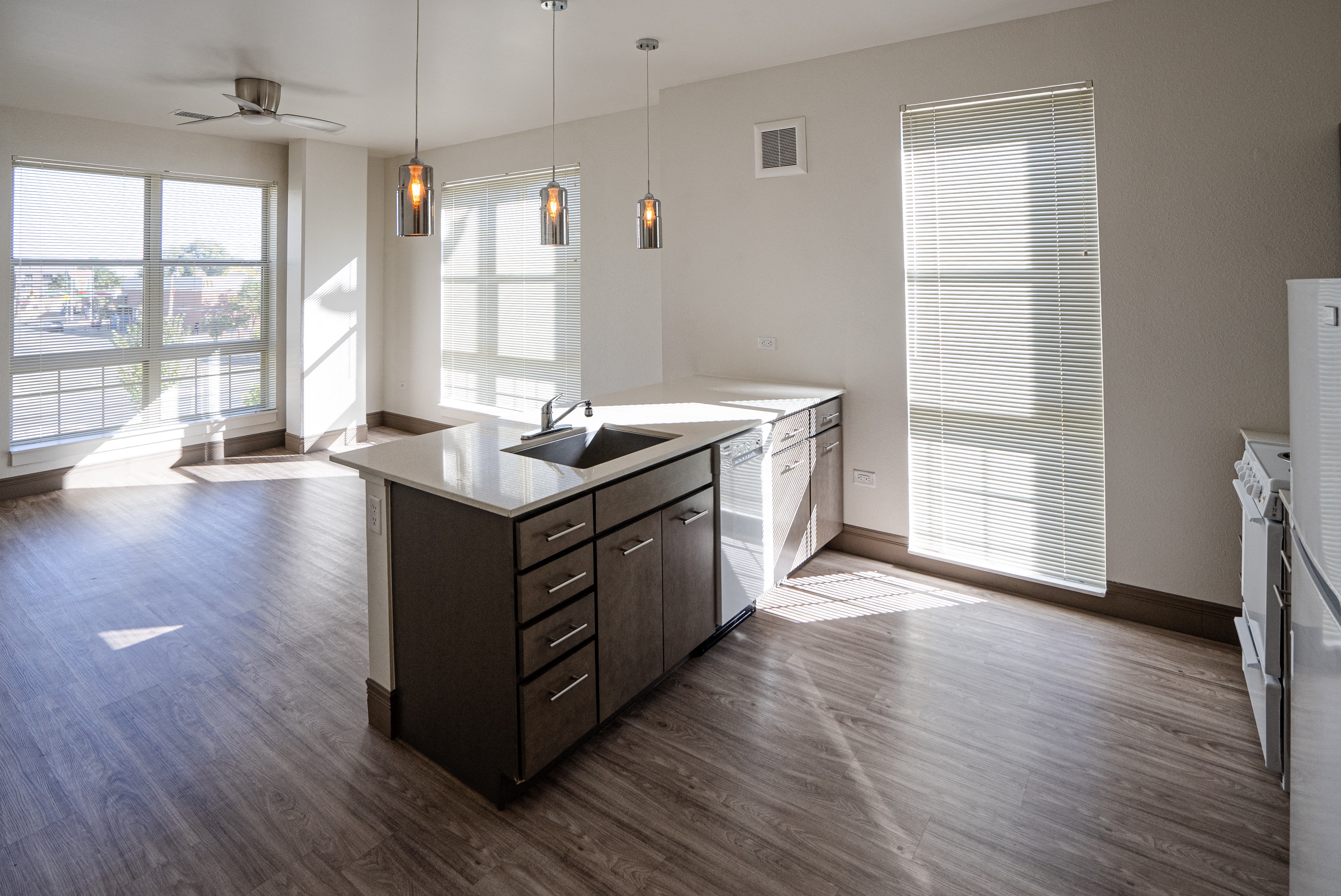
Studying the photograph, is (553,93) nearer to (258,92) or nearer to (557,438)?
(258,92)

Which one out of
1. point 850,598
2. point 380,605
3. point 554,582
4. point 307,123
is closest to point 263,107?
point 307,123

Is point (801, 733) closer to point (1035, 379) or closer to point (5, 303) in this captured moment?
point (1035, 379)

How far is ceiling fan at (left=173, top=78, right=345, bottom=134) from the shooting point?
4.29m

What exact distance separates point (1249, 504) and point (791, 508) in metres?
1.71

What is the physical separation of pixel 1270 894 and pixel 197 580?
4342 millimetres

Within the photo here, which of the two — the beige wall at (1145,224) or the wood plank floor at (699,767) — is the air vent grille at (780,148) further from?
the wood plank floor at (699,767)

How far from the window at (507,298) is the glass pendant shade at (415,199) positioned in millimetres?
3112

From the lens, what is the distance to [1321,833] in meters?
1.07

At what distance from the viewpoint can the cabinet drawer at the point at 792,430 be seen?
3295 millimetres

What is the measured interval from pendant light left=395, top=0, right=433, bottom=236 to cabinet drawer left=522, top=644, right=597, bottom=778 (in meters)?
1.45

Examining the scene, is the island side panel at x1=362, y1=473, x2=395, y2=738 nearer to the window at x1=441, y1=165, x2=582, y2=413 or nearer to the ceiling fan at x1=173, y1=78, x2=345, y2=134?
the ceiling fan at x1=173, y1=78, x2=345, y2=134

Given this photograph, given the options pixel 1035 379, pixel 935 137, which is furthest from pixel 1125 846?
pixel 935 137

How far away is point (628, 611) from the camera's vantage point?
2.44 meters

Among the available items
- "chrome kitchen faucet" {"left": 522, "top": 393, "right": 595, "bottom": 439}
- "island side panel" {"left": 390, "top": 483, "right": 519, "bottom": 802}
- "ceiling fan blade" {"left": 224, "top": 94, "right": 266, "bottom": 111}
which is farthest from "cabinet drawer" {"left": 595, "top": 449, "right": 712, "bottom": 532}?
"ceiling fan blade" {"left": 224, "top": 94, "right": 266, "bottom": 111}
